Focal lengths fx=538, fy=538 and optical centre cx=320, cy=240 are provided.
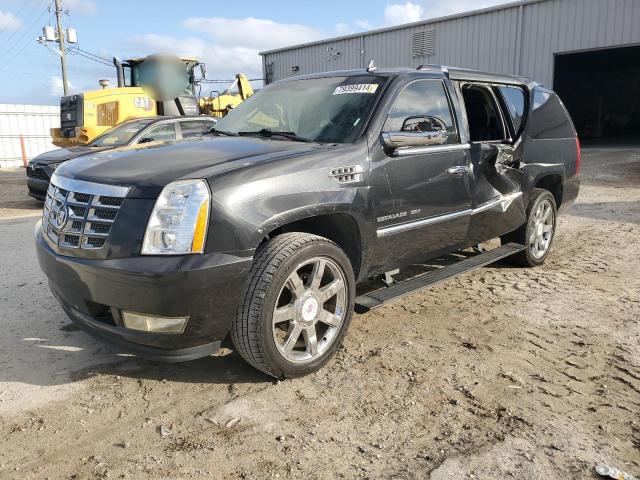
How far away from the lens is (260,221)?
114 inches

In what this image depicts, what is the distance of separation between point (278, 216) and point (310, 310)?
62 cm

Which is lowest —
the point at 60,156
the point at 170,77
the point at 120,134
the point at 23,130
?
the point at 60,156

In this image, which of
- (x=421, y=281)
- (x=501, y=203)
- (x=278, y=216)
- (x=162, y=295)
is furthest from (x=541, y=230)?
(x=162, y=295)

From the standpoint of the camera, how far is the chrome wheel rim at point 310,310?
3.10 m

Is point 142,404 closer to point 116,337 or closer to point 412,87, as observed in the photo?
point 116,337

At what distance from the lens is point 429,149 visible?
393 cm

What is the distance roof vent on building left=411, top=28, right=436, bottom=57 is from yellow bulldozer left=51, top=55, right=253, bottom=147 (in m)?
10.9

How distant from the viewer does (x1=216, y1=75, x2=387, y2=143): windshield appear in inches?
145

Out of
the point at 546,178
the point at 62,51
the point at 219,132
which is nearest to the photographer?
the point at 219,132

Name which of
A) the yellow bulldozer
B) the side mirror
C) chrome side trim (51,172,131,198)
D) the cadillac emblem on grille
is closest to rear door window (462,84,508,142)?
the side mirror

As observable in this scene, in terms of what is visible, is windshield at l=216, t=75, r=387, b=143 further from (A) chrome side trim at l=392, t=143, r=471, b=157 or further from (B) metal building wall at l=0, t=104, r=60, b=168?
(B) metal building wall at l=0, t=104, r=60, b=168

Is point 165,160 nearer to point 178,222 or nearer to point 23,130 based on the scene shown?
point 178,222

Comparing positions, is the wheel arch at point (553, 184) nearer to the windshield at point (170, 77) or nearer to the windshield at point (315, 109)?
the windshield at point (315, 109)

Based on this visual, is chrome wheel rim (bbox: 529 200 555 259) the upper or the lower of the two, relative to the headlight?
lower
